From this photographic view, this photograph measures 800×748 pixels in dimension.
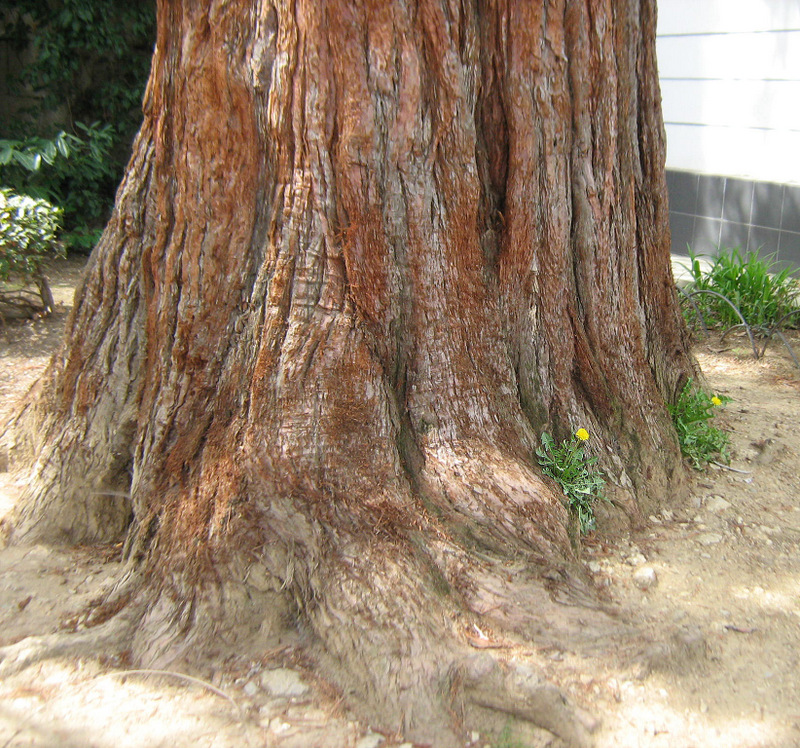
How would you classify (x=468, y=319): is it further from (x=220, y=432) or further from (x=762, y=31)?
(x=762, y=31)

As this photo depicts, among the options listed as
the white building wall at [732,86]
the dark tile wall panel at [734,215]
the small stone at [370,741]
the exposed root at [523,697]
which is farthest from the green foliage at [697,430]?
the white building wall at [732,86]

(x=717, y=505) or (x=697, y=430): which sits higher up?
(x=697, y=430)

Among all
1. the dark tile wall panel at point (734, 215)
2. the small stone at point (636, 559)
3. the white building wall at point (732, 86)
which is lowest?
the small stone at point (636, 559)

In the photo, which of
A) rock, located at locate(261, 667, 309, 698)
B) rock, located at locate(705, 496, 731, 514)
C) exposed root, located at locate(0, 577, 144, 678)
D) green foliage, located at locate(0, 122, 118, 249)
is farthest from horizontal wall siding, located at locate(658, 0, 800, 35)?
exposed root, located at locate(0, 577, 144, 678)

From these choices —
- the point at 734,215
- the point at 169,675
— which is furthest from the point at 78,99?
the point at 169,675

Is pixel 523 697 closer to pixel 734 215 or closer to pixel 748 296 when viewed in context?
pixel 748 296

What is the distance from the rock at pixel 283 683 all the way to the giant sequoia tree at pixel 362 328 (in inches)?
3.6

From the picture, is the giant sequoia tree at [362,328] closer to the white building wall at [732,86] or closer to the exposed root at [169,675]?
the exposed root at [169,675]

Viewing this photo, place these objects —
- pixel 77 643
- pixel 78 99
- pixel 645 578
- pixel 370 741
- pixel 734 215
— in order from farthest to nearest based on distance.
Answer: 1. pixel 78 99
2. pixel 734 215
3. pixel 645 578
4. pixel 77 643
5. pixel 370 741

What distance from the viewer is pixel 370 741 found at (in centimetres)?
214

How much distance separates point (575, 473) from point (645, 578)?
1.44 feet

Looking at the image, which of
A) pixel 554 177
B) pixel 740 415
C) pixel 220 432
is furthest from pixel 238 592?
pixel 740 415

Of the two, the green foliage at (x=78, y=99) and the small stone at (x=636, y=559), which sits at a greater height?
the green foliage at (x=78, y=99)

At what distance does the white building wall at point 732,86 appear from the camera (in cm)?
677
